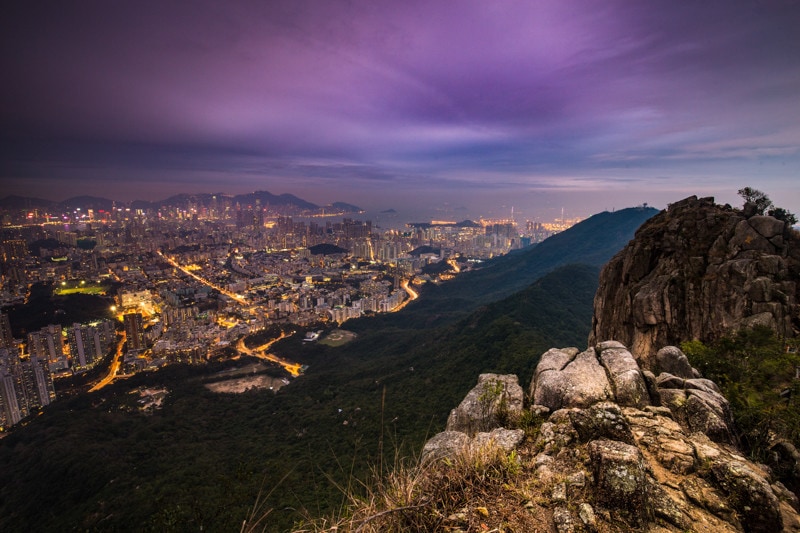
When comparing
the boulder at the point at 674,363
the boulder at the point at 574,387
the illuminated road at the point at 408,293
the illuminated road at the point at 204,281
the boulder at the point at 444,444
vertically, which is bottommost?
the illuminated road at the point at 408,293

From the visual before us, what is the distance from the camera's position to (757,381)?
17.3ft

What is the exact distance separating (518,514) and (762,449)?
3255mm

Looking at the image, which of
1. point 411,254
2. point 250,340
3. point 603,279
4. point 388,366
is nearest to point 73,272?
→ point 250,340

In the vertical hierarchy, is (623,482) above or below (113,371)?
above

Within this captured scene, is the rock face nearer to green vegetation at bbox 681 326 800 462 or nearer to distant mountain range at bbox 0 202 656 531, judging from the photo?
green vegetation at bbox 681 326 800 462

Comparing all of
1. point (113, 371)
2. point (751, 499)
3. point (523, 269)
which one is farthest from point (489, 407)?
point (523, 269)

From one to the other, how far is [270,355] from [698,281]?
4152 cm

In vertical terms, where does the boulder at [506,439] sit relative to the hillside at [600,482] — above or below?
below

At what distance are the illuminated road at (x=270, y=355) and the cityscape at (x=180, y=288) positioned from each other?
282 mm

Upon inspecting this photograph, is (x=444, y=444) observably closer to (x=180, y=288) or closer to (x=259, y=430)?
(x=259, y=430)

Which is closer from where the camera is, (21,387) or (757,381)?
(757,381)

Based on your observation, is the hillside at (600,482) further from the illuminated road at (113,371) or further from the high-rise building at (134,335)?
the high-rise building at (134,335)

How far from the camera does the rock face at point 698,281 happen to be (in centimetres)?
817

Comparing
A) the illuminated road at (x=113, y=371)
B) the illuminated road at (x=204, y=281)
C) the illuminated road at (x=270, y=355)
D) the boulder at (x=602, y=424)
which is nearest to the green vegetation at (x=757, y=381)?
the boulder at (x=602, y=424)
